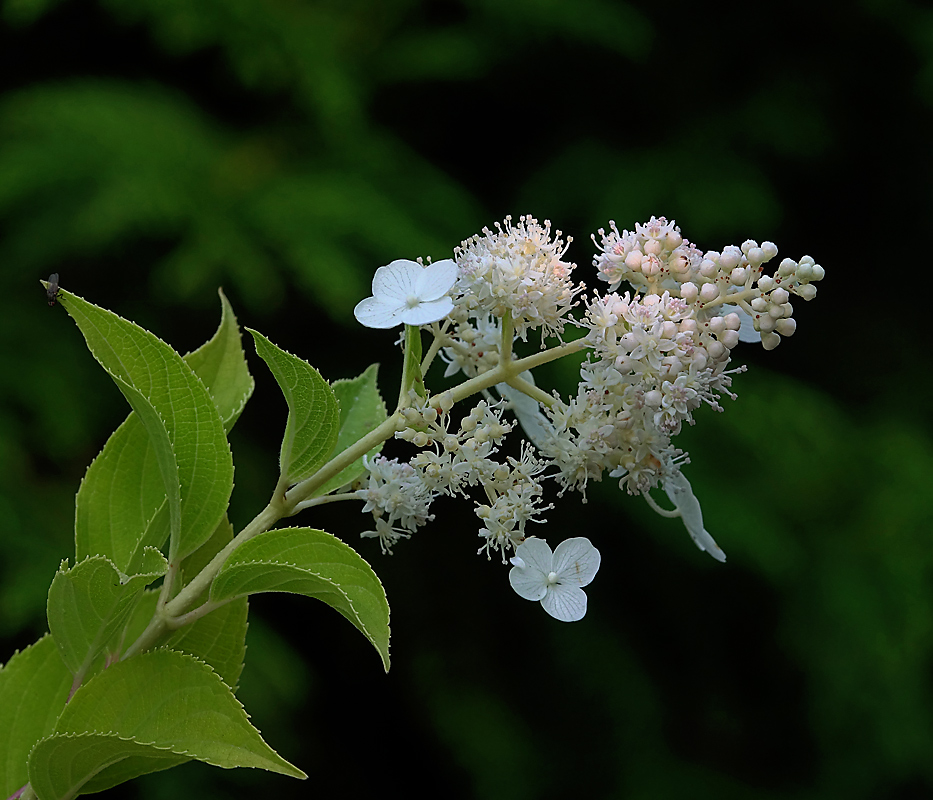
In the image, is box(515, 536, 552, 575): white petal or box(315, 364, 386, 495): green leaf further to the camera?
box(315, 364, 386, 495): green leaf

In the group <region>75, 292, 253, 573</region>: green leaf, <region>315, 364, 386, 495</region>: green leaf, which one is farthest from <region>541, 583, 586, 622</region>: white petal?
<region>75, 292, 253, 573</region>: green leaf

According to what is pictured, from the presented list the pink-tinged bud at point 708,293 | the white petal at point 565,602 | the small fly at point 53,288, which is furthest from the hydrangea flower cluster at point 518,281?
the small fly at point 53,288

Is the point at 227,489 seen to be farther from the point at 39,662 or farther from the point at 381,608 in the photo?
the point at 39,662

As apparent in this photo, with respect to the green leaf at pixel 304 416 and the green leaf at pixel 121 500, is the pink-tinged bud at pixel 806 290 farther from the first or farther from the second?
the green leaf at pixel 121 500

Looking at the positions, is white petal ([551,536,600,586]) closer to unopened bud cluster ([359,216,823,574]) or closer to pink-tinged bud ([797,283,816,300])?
unopened bud cluster ([359,216,823,574])

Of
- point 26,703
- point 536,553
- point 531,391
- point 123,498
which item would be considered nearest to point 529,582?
point 536,553

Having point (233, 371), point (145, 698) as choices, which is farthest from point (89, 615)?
point (233, 371)
